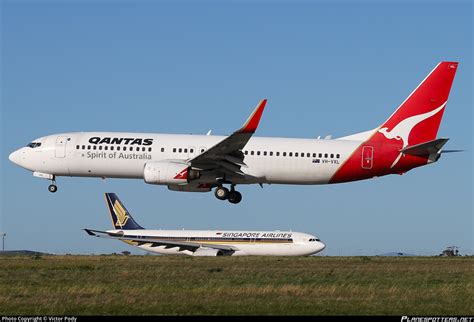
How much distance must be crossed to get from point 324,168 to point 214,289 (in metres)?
25.0

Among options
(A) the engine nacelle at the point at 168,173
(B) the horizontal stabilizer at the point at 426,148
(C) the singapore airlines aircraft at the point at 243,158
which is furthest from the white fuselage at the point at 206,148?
(B) the horizontal stabilizer at the point at 426,148

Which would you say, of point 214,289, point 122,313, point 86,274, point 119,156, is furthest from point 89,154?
point 122,313

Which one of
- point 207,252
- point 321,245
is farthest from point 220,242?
point 321,245

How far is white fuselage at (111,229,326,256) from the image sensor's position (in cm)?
8681

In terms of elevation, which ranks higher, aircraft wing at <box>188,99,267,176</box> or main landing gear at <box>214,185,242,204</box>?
aircraft wing at <box>188,99,267,176</box>

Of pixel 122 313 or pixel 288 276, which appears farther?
pixel 288 276

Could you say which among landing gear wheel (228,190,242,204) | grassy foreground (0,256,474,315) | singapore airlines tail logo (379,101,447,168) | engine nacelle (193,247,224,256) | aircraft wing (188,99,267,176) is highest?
singapore airlines tail logo (379,101,447,168)

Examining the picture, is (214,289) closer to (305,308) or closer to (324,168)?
(305,308)

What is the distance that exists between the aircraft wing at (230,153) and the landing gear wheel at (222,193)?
1232 millimetres

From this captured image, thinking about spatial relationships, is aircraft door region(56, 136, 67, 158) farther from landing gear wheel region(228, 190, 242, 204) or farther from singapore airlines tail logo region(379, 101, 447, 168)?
singapore airlines tail logo region(379, 101, 447, 168)

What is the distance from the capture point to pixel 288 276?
45688 mm

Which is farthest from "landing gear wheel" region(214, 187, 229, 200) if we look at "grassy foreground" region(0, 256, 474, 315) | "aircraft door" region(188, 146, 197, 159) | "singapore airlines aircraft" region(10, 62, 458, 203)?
"grassy foreground" region(0, 256, 474, 315)

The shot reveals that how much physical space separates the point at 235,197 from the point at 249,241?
30.0 m

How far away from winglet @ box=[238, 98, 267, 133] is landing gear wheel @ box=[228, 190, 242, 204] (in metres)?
6.84
